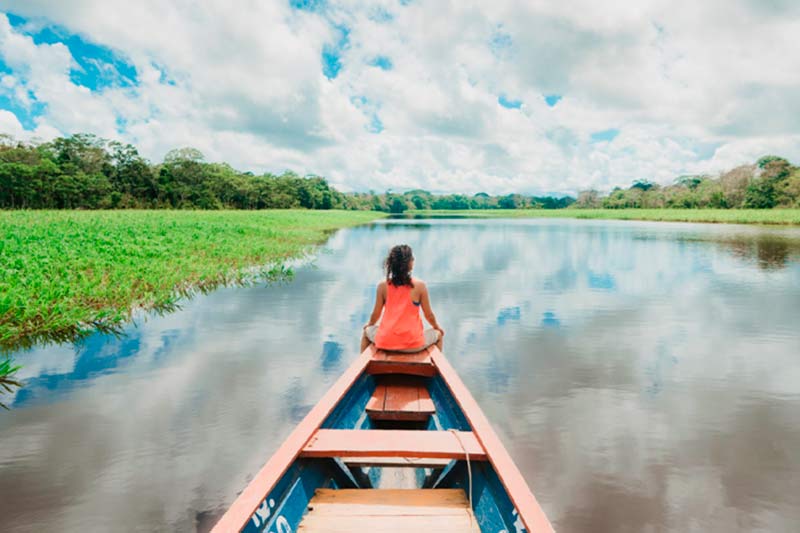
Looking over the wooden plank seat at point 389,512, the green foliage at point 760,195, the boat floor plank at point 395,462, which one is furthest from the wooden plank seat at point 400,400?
the green foliage at point 760,195

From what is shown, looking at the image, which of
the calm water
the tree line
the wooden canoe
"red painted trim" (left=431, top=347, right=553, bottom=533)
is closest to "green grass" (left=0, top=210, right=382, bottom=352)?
the calm water

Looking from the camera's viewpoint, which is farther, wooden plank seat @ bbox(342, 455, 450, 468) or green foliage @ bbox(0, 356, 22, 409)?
green foliage @ bbox(0, 356, 22, 409)

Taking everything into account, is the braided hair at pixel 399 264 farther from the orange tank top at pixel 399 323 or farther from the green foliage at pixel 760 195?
the green foliage at pixel 760 195

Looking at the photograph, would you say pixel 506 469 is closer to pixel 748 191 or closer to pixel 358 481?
pixel 358 481

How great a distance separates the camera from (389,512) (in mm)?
2488

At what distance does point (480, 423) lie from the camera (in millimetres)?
2965

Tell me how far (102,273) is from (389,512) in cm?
977

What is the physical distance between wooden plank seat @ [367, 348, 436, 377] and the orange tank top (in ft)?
0.46

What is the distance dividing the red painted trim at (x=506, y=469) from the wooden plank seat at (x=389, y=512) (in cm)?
35

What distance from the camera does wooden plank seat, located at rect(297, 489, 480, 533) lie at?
7.75 feet

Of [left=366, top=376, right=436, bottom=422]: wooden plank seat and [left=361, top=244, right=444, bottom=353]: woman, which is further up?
[left=361, top=244, right=444, bottom=353]: woman

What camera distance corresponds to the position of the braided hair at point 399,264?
14.6ft

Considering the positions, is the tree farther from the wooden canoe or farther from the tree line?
the wooden canoe

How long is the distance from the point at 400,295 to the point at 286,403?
2.00 m
